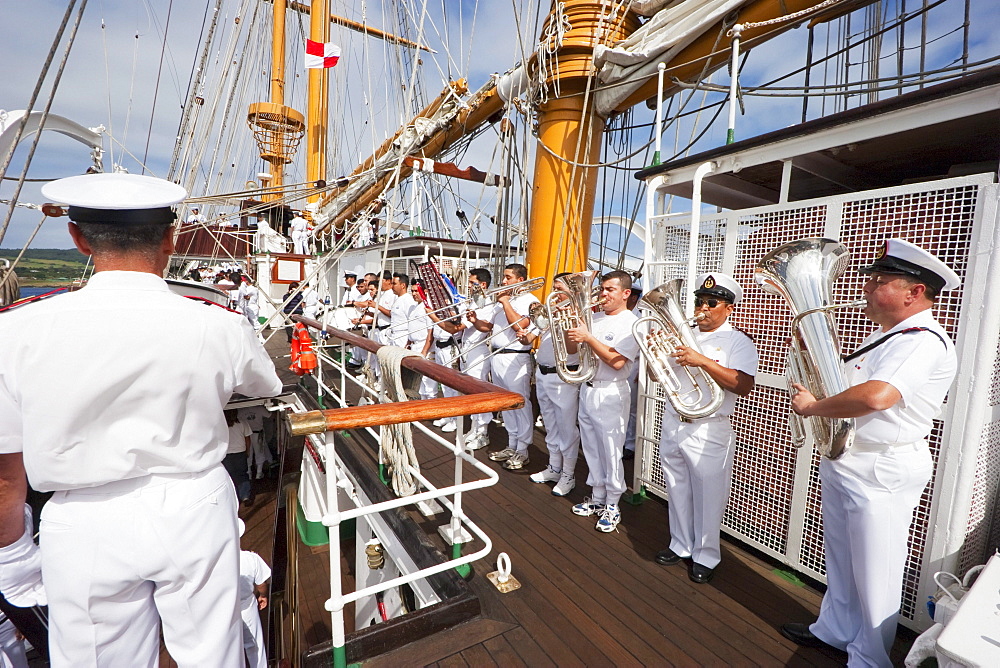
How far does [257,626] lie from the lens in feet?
5.79

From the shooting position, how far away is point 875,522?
173 cm

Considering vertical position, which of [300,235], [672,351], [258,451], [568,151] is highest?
[568,151]

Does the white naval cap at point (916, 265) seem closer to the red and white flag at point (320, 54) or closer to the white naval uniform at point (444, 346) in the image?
the white naval uniform at point (444, 346)

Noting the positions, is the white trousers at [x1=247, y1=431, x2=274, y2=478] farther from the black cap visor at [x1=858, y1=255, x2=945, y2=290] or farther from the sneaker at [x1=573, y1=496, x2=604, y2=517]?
the black cap visor at [x1=858, y1=255, x2=945, y2=290]

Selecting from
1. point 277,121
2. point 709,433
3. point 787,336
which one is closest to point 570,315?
point 709,433

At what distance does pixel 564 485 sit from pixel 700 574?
1.21m

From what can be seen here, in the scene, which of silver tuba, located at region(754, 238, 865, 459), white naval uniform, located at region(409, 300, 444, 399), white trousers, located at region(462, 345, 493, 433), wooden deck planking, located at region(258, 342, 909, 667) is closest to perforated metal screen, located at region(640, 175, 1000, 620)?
wooden deck planking, located at region(258, 342, 909, 667)

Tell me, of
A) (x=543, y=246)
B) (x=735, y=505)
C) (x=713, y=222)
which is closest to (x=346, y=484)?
(x=735, y=505)

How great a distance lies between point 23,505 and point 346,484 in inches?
65.8

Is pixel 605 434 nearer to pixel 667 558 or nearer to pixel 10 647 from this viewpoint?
pixel 667 558

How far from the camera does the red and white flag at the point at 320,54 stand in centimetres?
843

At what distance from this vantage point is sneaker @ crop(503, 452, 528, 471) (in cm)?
405

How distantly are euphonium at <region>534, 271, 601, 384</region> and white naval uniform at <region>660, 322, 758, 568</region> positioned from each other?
0.73 metres

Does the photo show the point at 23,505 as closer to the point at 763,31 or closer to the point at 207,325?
the point at 207,325
